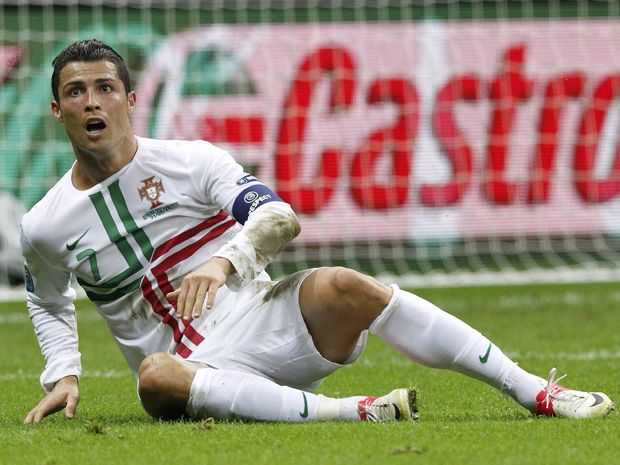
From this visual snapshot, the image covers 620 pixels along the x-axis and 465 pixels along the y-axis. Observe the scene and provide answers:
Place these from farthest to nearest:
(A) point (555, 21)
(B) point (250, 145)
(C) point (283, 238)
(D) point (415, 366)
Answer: (A) point (555, 21), (B) point (250, 145), (D) point (415, 366), (C) point (283, 238)

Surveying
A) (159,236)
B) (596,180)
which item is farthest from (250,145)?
(159,236)

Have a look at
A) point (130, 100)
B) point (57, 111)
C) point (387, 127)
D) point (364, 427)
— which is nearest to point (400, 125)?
point (387, 127)

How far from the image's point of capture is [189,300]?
4.00 m

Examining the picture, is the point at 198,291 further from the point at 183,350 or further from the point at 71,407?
the point at 71,407

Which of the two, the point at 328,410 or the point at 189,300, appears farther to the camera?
the point at 328,410

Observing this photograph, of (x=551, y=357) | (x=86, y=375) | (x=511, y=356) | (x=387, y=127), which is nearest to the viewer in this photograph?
(x=86, y=375)

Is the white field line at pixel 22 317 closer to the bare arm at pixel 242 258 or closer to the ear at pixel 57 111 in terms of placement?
the ear at pixel 57 111

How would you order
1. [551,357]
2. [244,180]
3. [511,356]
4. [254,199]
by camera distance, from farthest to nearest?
[511,356] → [551,357] → [244,180] → [254,199]

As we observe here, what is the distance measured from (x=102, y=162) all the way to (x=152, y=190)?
8.3 inches

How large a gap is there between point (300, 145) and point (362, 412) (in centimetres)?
745

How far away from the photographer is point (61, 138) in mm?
11922

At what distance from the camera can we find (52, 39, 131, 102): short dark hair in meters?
4.74

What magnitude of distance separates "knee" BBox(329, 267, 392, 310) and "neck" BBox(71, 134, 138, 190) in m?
1.01

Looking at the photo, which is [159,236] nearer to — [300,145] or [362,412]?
[362,412]
